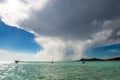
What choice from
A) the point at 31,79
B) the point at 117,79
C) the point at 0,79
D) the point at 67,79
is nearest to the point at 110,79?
the point at 117,79

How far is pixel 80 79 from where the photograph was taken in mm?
35062

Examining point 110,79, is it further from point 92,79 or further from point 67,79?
point 67,79

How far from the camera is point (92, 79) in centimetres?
3441

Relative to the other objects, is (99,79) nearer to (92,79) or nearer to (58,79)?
(92,79)

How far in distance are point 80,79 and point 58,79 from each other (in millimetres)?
3939

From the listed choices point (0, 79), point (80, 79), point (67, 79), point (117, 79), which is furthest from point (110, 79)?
point (0, 79)

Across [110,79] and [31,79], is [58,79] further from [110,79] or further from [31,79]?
[110,79]

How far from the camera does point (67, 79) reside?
116 ft

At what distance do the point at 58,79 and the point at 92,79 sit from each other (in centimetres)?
603

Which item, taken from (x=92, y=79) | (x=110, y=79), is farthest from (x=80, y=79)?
(x=110, y=79)

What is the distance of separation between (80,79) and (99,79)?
333cm

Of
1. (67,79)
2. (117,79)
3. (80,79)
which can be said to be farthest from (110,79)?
(67,79)

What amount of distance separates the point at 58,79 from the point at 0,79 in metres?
10.8

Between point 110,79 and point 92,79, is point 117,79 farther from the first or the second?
point 92,79
